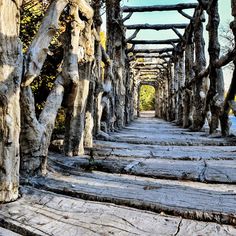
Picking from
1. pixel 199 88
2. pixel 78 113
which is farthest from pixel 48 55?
pixel 199 88

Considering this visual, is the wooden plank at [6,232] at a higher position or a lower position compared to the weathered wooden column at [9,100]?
lower

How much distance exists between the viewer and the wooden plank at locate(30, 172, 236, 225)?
1.87 m

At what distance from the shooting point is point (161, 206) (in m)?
1.96

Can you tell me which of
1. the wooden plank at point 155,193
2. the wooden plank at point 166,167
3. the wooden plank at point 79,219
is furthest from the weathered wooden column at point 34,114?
the wooden plank at point 79,219

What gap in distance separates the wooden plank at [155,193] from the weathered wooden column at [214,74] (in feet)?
14.2

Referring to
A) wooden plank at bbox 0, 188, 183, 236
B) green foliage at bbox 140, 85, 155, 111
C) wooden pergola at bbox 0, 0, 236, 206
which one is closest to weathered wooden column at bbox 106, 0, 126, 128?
wooden pergola at bbox 0, 0, 236, 206

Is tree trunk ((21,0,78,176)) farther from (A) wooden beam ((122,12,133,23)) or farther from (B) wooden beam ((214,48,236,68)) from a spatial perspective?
(A) wooden beam ((122,12,133,23))

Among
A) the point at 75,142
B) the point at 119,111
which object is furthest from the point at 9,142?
the point at 119,111

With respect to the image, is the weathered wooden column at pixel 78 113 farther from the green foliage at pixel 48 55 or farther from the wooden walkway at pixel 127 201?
the green foliage at pixel 48 55

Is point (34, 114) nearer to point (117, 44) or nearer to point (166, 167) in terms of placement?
point (166, 167)

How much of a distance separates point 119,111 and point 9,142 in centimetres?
863

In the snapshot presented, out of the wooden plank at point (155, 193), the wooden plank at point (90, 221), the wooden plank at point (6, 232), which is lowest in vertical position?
the wooden plank at point (6, 232)

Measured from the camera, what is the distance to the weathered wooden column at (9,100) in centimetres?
214

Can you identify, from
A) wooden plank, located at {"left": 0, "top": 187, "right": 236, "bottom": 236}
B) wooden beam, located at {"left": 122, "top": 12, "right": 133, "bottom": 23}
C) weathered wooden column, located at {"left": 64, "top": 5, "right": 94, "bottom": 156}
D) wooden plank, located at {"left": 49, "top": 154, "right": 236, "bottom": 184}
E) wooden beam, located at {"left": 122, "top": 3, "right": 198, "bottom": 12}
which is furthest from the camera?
wooden beam, located at {"left": 122, "top": 12, "right": 133, "bottom": 23}
